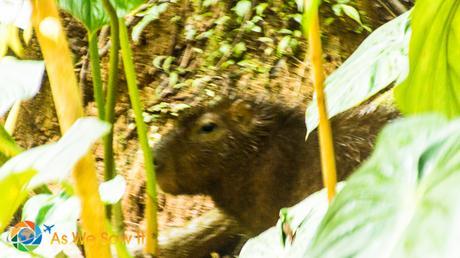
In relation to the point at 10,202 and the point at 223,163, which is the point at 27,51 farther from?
the point at 10,202

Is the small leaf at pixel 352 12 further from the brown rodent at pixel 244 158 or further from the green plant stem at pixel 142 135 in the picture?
the green plant stem at pixel 142 135

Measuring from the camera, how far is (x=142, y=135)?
126 centimetres

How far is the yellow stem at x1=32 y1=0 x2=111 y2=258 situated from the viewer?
55 cm

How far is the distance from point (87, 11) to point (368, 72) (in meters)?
0.40

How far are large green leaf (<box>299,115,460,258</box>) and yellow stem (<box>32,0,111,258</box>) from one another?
27cm

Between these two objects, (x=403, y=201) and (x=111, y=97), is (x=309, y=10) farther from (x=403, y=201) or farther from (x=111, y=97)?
(x=111, y=97)

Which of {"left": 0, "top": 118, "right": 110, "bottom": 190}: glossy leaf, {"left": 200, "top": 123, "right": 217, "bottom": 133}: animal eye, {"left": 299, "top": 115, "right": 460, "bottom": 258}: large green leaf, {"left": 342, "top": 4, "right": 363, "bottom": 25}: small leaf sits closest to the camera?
{"left": 299, "top": 115, "right": 460, "bottom": 258}: large green leaf

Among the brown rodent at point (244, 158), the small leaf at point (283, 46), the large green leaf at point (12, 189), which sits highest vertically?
the large green leaf at point (12, 189)

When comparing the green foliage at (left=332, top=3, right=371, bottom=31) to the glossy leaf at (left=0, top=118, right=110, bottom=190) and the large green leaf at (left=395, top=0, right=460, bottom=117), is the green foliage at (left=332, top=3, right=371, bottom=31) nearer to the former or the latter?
the large green leaf at (left=395, top=0, right=460, bottom=117)

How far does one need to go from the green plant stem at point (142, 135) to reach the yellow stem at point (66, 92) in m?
0.57

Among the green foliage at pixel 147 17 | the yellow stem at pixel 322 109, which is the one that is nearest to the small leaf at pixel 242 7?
the green foliage at pixel 147 17

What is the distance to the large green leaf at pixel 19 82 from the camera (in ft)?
1.74

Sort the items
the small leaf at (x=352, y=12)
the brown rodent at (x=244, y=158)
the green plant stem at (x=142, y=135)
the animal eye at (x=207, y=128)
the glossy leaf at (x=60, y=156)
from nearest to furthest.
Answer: the glossy leaf at (x=60, y=156)
the green plant stem at (x=142, y=135)
the brown rodent at (x=244, y=158)
the animal eye at (x=207, y=128)
the small leaf at (x=352, y=12)

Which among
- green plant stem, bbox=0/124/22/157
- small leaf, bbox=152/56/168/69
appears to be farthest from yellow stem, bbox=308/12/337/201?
small leaf, bbox=152/56/168/69
